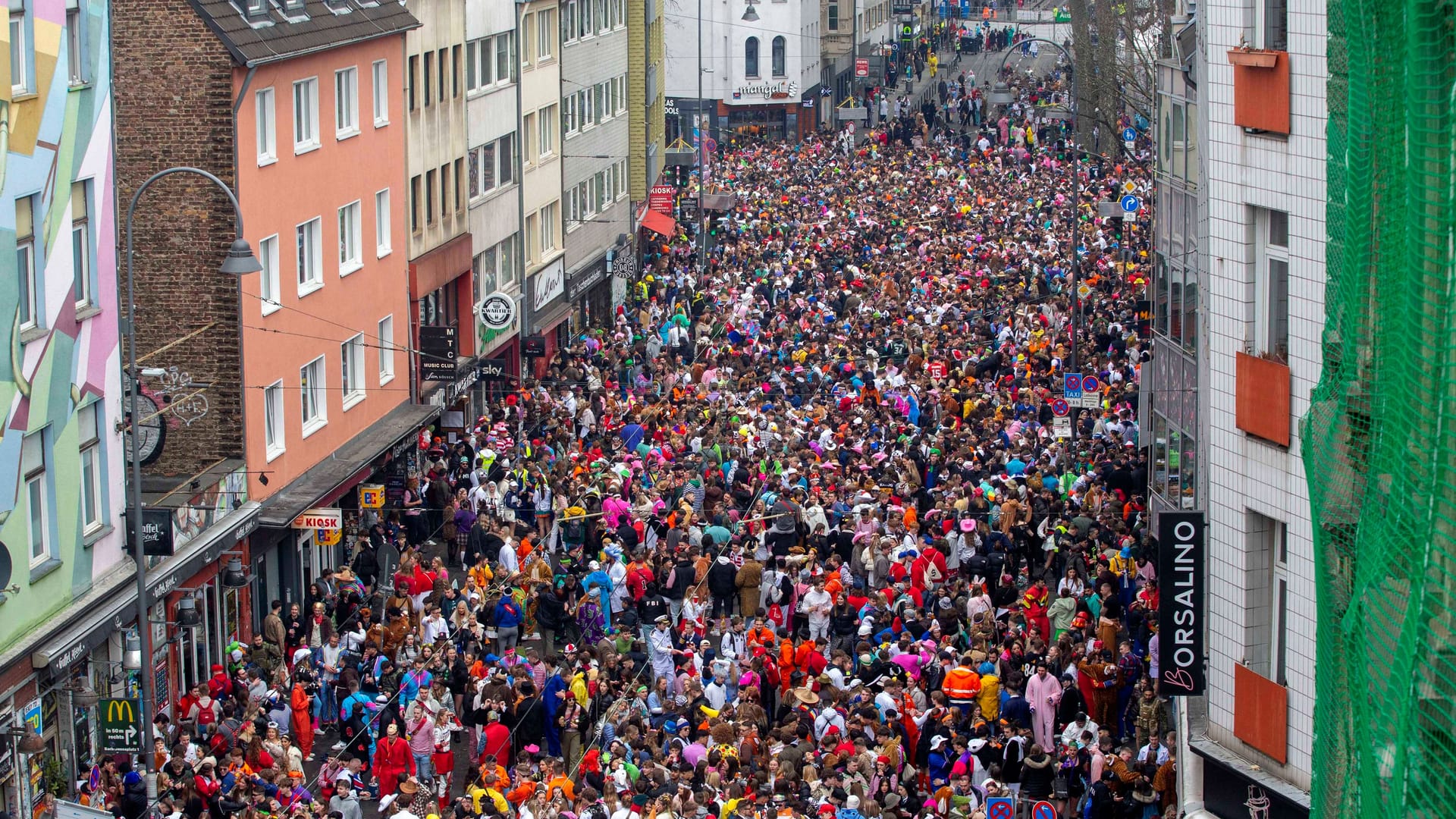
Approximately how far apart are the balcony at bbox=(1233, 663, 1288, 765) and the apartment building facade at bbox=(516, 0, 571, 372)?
98.1ft

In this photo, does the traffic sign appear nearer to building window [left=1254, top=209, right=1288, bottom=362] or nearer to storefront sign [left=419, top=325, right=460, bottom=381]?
building window [left=1254, top=209, right=1288, bottom=362]

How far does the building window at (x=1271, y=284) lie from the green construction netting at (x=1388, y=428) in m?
2.77

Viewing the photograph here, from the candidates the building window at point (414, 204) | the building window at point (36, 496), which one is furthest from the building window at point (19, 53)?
the building window at point (414, 204)

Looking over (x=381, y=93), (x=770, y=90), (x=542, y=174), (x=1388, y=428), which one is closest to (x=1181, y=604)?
(x=1388, y=428)

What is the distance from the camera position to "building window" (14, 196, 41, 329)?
23.3 m

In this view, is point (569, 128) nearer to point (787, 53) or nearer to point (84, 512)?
point (84, 512)

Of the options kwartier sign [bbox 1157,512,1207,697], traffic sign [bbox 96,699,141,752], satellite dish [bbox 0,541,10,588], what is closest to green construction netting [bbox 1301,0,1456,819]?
kwartier sign [bbox 1157,512,1207,697]

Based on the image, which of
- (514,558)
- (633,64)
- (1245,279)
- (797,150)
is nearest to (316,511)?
(514,558)

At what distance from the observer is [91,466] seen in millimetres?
25297

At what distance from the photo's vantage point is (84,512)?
24.8m

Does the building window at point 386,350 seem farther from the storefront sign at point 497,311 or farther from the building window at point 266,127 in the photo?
the building window at point 266,127

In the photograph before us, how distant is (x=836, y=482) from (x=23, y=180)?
44.5 ft

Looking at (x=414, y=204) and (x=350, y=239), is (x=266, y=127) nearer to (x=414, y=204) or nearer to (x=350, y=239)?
(x=350, y=239)

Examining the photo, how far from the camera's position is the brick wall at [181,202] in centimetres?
2923
